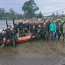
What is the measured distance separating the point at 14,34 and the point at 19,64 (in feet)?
18.1

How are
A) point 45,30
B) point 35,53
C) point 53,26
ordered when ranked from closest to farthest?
point 35,53, point 53,26, point 45,30

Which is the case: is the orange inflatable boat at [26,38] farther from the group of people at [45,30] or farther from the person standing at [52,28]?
the person standing at [52,28]

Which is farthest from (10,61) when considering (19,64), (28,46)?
(28,46)

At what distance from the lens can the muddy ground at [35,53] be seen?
12.7 meters

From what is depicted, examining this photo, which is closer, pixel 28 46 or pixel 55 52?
pixel 55 52

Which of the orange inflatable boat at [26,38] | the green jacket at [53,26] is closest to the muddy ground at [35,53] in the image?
the orange inflatable boat at [26,38]

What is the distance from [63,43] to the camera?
18047mm

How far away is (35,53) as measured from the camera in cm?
1507

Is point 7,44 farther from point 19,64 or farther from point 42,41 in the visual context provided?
point 19,64

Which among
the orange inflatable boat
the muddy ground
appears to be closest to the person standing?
the muddy ground

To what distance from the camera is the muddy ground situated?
12680 millimetres

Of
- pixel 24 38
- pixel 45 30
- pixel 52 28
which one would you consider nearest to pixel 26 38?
pixel 24 38

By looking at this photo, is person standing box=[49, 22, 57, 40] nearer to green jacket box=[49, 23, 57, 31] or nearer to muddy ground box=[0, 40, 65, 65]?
green jacket box=[49, 23, 57, 31]

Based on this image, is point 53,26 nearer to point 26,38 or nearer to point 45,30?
point 45,30
